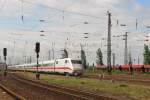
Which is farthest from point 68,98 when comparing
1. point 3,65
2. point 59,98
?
point 3,65

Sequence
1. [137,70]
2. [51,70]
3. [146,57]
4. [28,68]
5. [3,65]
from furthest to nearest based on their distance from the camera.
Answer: [146,57], [28,68], [137,70], [51,70], [3,65]

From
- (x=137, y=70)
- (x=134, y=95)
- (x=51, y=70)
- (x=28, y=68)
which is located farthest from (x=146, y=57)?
(x=134, y=95)

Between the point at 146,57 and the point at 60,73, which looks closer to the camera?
the point at 60,73

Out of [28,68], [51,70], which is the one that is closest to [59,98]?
[51,70]

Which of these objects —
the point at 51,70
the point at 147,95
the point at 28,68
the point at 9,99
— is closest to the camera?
the point at 9,99

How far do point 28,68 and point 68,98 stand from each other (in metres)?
107

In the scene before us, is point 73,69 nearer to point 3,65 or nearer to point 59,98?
point 3,65

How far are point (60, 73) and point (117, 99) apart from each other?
60918mm

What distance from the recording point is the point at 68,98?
29.0m

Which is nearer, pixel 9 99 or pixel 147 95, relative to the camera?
pixel 9 99

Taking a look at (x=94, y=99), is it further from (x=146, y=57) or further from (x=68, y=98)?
(x=146, y=57)

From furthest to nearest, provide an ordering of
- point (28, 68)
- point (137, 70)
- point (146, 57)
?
1. point (146, 57)
2. point (28, 68)
3. point (137, 70)

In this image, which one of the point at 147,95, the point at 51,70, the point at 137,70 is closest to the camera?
the point at 147,95

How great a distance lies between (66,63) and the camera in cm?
8044
